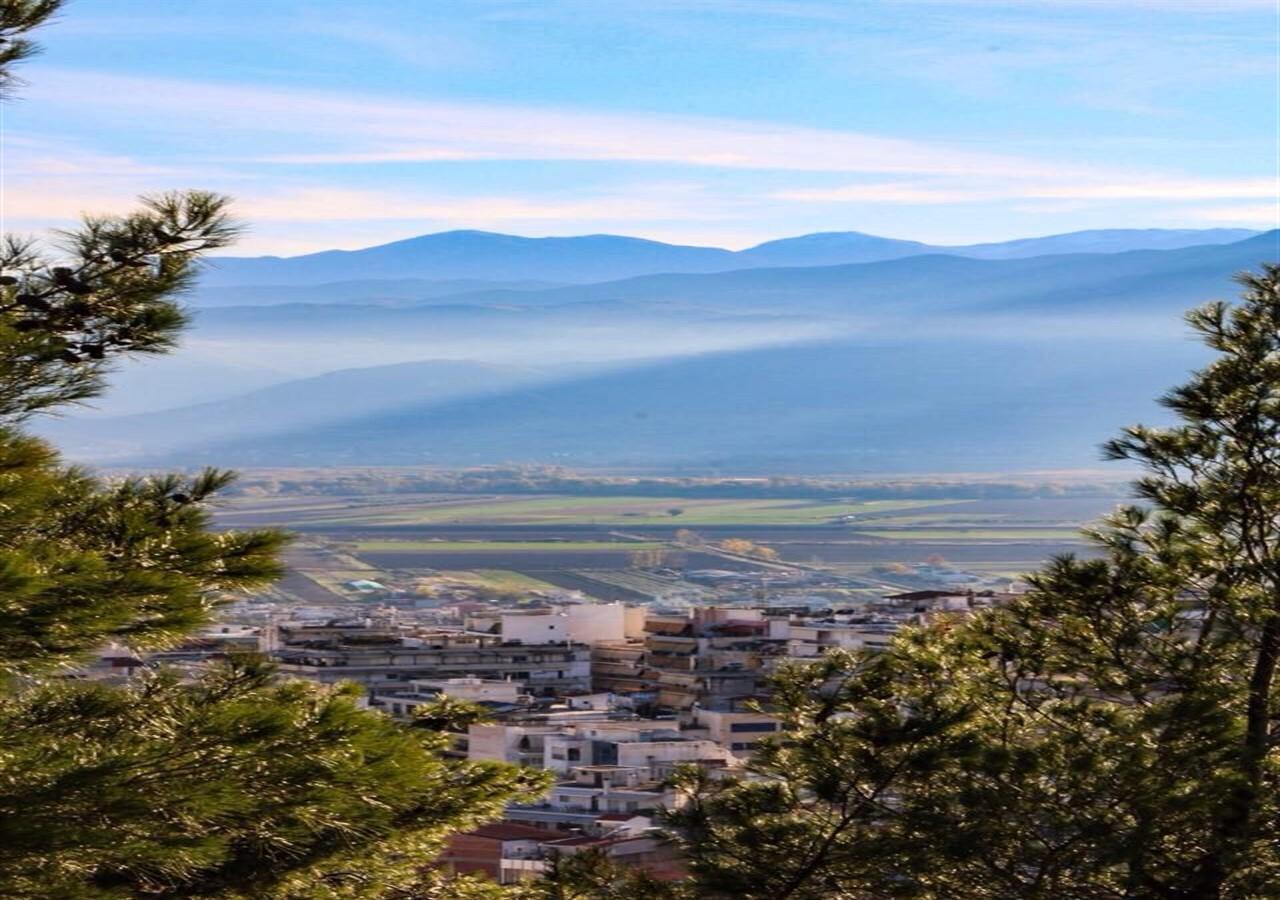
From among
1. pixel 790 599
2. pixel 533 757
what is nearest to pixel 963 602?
pixel 533 757

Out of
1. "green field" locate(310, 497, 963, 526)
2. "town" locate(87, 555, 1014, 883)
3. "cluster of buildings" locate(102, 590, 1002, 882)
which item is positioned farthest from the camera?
"green field" locate(310, 497, 963, 526)

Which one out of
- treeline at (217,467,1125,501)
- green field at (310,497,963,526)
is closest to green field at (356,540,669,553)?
green field at (310,497,963,526)

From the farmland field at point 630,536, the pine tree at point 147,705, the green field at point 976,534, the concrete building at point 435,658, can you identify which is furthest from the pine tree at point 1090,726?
the green field at point 976,534

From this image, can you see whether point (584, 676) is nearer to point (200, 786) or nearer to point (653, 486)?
point (200, 786)

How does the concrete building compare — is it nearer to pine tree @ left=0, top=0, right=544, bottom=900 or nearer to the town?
the town

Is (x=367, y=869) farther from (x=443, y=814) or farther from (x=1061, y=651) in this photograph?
(x=1061, y=651)

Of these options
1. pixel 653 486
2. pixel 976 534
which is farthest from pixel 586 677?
pixel 653 486
